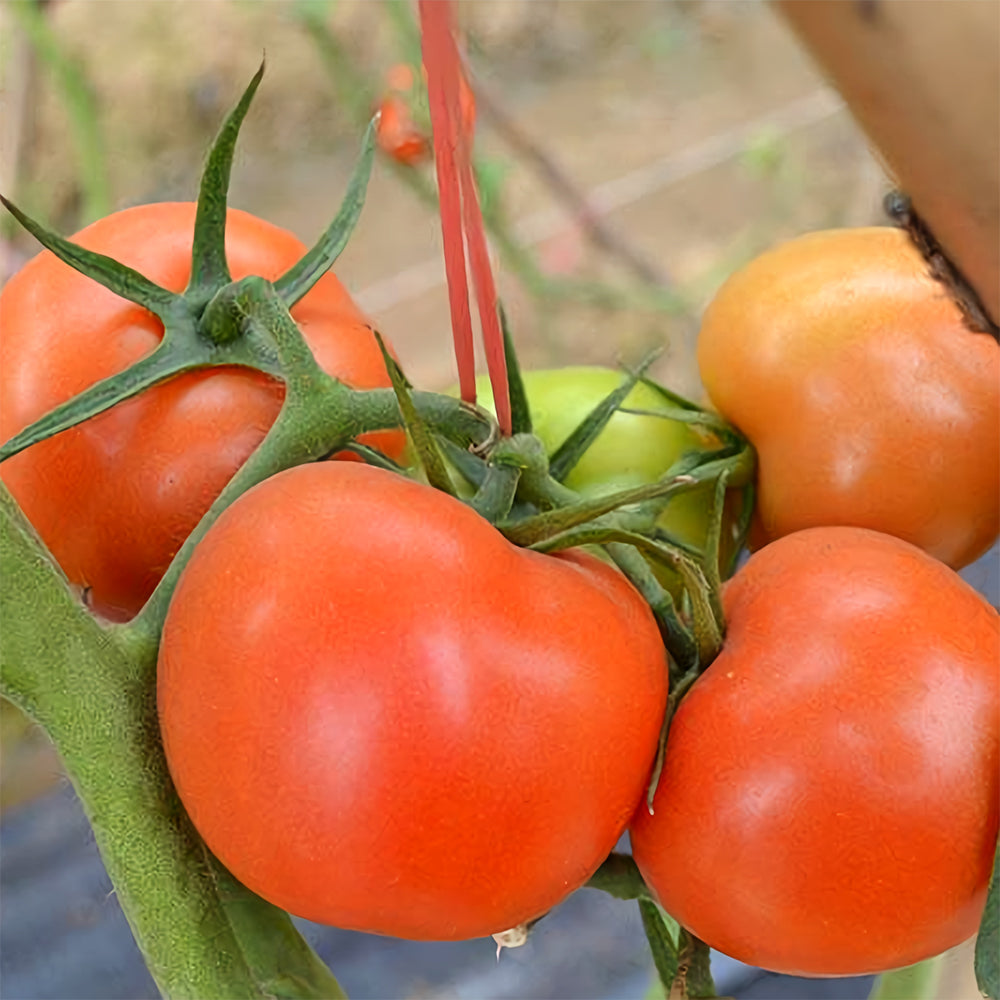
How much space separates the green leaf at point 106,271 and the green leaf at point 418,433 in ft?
0.21

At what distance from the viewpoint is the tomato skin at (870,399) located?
0.34 meters

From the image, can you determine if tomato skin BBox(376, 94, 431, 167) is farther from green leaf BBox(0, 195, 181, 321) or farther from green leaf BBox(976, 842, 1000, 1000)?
green leaf BBox(976, 842, 1000, 1000)

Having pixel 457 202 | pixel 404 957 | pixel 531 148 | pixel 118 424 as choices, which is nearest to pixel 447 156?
pixel 457 202

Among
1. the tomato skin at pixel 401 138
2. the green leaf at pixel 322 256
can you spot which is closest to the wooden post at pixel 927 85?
the green leaf at pixel 322 256

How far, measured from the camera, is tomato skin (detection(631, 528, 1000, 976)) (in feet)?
0.82

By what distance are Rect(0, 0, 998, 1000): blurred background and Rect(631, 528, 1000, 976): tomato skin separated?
53cm

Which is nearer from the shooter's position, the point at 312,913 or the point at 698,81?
the point at 312,913

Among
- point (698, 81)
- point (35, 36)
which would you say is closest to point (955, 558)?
point (35, 36)

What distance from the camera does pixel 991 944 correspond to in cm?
25

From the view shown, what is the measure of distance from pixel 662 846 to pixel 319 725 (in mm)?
91

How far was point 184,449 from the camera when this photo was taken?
0.28 m

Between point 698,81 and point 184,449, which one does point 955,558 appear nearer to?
point 184,449

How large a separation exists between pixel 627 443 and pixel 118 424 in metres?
0.17

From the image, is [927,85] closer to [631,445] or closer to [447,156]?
[447,156]
